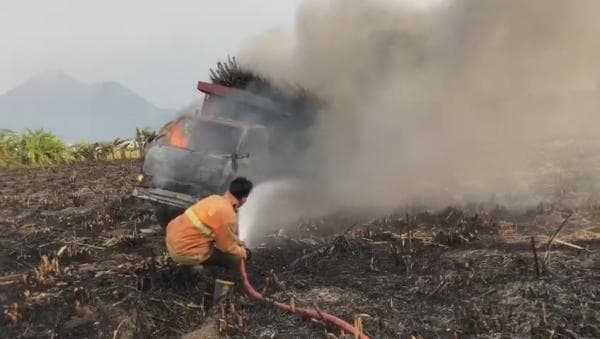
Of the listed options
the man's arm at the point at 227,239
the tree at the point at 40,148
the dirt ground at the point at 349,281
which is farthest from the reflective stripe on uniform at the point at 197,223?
the tree at the point at 40,148

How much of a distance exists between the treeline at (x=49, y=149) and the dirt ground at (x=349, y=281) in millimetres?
13904

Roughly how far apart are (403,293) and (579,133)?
9.62 m

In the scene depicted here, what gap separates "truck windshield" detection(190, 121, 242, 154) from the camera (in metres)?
8.86

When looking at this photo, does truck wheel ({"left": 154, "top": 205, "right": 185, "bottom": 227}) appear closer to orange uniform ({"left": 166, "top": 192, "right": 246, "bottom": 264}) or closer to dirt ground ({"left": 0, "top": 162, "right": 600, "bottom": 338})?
dirt ground ({"left": 0, "top": 162, "right": 600, "bottom": 338})

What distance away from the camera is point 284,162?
1014 centimetres

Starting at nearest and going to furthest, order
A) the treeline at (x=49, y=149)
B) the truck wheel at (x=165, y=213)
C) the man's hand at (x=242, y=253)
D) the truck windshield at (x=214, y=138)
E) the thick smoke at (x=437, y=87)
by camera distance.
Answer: the man's hand at (x=242, y=253)
the truck wheel at (x=165, y=213)
the truck windshield at (x=214, y=138)
the thick smoke at (x=437, y=87)
the treeline at (x=49, y=149)

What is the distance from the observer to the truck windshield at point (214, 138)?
8.86m

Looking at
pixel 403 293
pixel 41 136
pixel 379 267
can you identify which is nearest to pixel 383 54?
pixel 379 267

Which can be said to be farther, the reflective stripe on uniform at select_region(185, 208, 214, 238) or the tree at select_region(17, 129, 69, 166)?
the tree at select_region(17, 129, 69, 166)

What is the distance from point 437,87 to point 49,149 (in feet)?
53.0

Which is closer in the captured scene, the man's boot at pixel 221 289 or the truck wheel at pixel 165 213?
the man's boot at pixel 221 289

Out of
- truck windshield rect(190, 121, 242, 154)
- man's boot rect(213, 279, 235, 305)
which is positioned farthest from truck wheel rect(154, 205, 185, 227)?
man's boot rect(213, 279, 235, 305)

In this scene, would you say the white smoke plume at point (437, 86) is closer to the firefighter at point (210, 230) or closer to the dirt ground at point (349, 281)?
the dirt ground at point (349, 281)

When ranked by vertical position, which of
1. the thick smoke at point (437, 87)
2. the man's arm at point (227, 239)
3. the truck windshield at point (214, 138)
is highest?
Answer: the thick smoke at point (437, 87)
